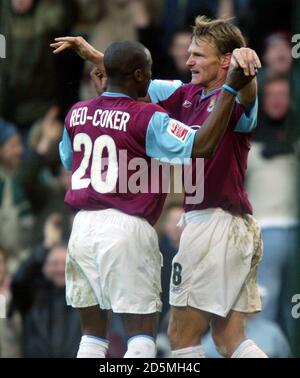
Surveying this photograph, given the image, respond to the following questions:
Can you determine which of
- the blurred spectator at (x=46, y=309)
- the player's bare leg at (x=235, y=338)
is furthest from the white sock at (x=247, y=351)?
the blurred spectator at (x=46, y=309)

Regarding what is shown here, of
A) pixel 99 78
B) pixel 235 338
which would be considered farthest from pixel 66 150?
pixel 235 338

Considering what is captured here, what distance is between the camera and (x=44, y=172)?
8.66 metres

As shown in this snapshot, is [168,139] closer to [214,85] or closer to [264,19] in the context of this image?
[214,85]

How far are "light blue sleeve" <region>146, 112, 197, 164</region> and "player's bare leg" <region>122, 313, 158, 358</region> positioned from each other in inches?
31.1

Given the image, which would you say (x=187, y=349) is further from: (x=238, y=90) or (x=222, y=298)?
(x=238, y=90)

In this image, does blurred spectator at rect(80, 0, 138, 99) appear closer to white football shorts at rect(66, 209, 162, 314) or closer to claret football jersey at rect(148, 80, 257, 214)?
claret football jersey at rect(148, 80, 257, 214)

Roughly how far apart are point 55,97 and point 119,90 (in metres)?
2.44

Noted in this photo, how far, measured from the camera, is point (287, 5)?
27.1 ft

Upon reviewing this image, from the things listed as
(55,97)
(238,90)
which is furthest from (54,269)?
(238,90)

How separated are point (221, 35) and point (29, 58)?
99.3 inches

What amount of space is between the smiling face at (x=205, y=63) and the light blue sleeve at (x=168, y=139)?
485 mm

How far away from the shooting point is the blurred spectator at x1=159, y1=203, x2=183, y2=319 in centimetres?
823

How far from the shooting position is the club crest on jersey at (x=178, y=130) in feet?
20.0

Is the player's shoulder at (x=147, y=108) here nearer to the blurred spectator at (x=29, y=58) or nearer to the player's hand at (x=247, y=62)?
the player's hand at (x=247, y=62)
